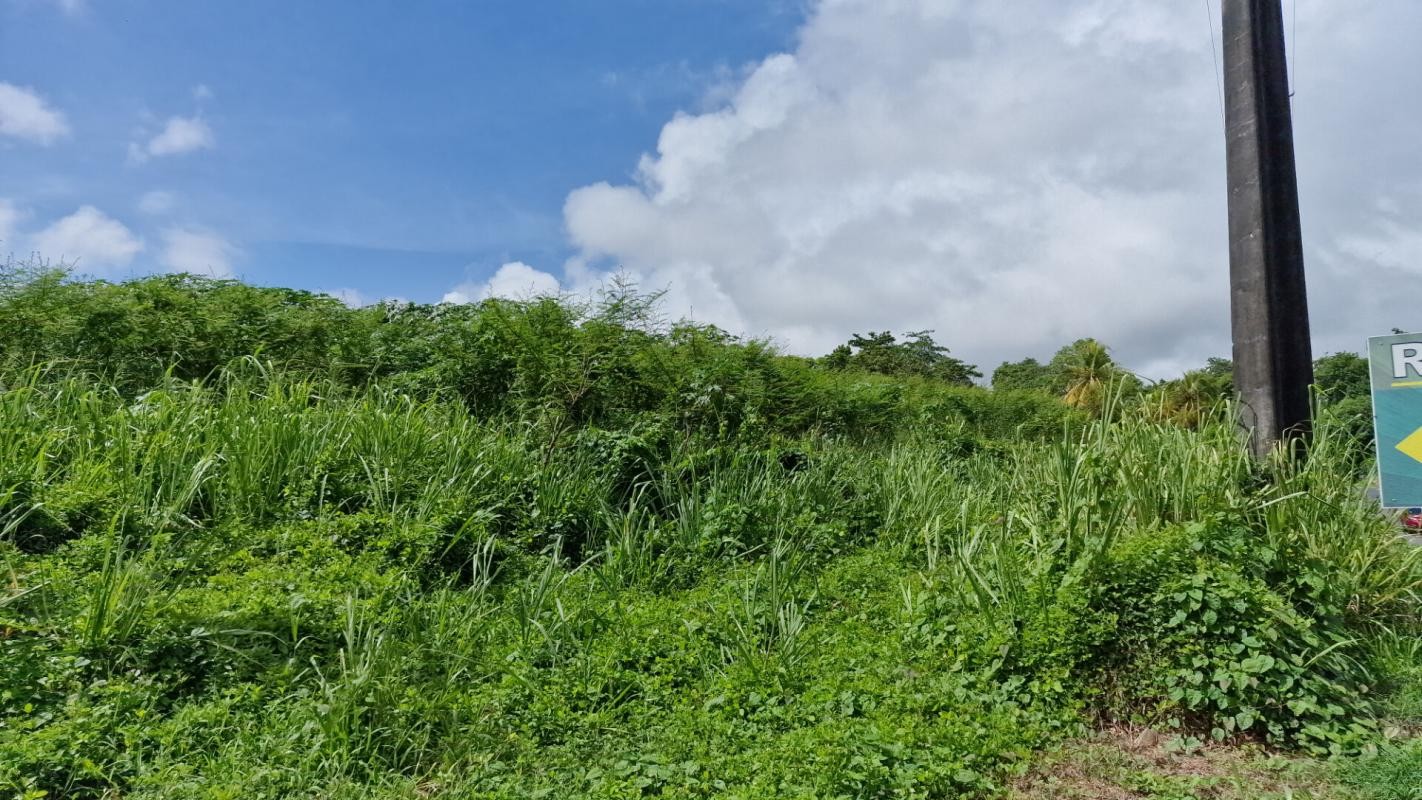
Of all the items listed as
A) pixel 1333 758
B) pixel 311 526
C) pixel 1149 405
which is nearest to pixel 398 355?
pixel 311 526

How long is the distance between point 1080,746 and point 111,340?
6.96 meters

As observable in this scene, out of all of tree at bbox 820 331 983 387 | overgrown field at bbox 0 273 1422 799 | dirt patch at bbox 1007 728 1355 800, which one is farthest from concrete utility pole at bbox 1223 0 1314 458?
tree at bbox 820 331 983 387

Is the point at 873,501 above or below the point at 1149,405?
below

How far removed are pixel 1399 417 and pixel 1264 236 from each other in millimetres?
1294

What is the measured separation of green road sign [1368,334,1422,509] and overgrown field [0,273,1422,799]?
0.24 m

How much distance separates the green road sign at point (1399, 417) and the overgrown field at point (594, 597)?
0.24 metres

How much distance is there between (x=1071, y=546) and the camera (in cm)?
387

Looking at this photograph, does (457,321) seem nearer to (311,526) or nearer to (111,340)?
(111,340)

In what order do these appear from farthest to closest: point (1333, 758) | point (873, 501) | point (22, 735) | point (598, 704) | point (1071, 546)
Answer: point (873, 501) → point (1071, 546) → point (598, 704) → point (1333, 758) → point (22, 735)

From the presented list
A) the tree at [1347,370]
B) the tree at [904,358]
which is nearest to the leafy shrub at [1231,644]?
the tree at [904,358]

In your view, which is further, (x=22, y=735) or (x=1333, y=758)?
(x=1333, y=758)

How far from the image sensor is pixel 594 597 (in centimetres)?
446

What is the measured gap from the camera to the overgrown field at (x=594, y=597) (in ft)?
9.58

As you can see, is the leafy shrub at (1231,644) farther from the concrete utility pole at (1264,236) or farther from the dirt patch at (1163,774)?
the concrete utility pole at (1264,236)
